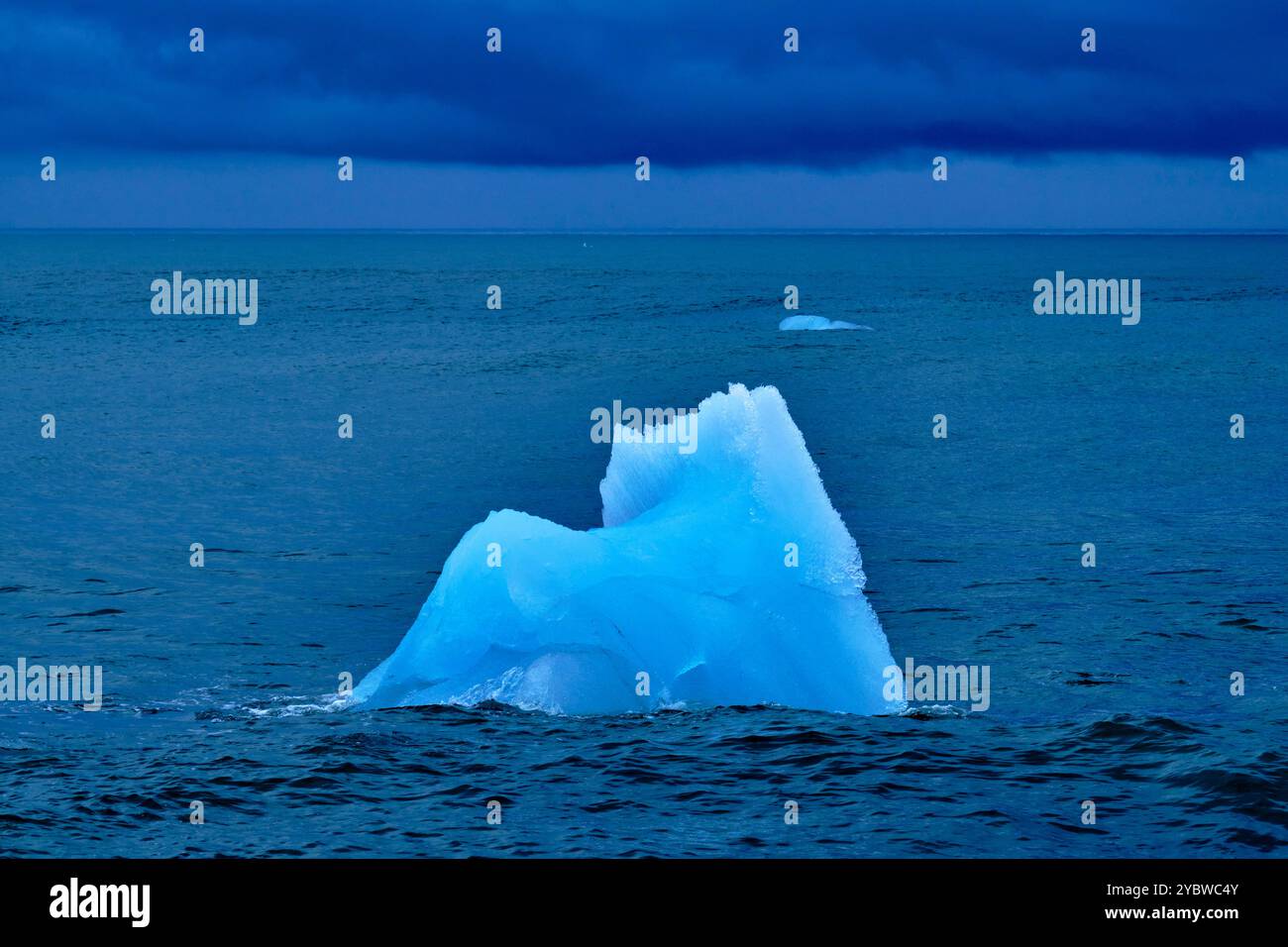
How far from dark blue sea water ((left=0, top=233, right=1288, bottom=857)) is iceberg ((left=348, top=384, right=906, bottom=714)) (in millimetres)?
475

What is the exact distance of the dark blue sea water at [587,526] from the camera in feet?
43.6

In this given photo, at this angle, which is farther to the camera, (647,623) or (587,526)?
(587,526)

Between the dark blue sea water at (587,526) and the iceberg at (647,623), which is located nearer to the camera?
the dark blue sea water at (587,526)

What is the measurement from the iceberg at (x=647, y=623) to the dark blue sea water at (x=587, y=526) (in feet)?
1.56

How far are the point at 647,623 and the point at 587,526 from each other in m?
11.9

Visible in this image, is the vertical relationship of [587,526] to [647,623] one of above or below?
above

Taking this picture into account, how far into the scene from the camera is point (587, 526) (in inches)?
1107

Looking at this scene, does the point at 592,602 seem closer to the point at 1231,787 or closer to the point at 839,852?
the point at 839,852

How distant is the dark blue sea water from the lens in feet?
43.6

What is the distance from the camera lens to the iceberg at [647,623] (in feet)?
53.1

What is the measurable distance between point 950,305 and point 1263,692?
3605 inches

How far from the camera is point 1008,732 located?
15.7 meters
